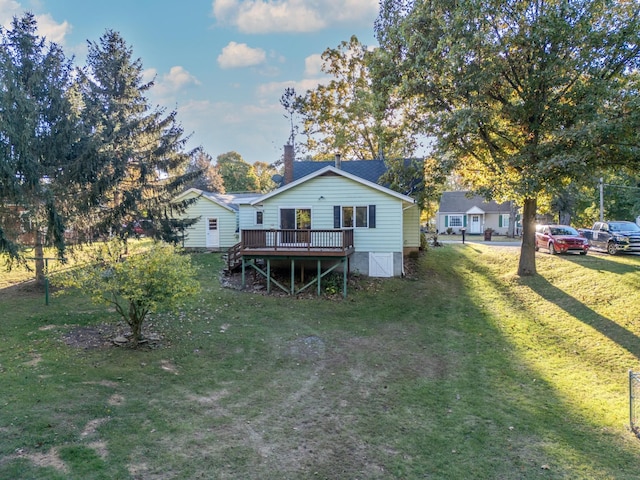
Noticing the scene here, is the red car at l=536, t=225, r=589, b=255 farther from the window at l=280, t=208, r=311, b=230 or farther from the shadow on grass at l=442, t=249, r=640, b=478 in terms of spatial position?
the window at l=280, t=208, r=311, b=230

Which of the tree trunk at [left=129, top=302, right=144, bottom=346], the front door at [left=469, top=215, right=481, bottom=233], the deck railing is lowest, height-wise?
the tree trunk at [left=129, top=302, right=144, bottom=346]

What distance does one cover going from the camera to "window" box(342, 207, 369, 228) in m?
16.8

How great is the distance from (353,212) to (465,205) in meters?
30.0

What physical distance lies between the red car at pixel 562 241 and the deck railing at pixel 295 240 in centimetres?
1178

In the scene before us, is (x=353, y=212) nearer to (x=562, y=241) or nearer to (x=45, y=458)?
(x=562, y=241)

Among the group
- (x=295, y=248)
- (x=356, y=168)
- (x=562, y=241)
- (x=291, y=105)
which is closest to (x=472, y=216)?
(x=291, y=105)

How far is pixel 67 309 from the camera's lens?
455 inches

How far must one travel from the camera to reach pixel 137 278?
8.33m

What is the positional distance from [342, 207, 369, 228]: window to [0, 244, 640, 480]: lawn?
406 centimetres

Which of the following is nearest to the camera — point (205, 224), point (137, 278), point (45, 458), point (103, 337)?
point (45, 458)

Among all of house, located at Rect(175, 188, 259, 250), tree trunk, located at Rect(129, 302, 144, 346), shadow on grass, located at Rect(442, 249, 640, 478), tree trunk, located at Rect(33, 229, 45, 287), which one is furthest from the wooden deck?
house, located at Rect(175, 188, 259, 250)

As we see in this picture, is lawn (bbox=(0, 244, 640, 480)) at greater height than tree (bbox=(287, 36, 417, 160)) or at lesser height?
lesser

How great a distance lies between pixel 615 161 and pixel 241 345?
14.6m

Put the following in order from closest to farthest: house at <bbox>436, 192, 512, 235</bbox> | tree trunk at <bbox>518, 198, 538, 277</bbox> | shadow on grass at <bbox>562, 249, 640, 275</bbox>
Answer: shadow on grass at <bbox>562, 249, 640, 275</bbox> < tree trunk at <bbox>518, 198, 538, 277</bbox> < house at <bbox>436, 192, 512, 235</bbox>
